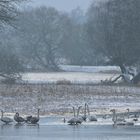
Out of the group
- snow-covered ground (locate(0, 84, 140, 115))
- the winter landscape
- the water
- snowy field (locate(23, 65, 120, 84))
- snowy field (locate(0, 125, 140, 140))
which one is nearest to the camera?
snowy field (locate(0, 125, 140, 140))

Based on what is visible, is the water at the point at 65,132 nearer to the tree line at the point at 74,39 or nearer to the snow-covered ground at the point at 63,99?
the tree line at the point at 74,39

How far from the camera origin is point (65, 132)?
3334 cm

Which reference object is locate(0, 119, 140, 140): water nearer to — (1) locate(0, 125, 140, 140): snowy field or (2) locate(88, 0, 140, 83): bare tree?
(1) locate(0, 125, 140, 140): snowy field

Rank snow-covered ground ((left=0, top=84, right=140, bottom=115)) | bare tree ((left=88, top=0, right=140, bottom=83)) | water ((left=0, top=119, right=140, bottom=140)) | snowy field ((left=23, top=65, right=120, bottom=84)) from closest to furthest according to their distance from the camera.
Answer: water ((left=0, top=119, right=140, bottom=140)), snow-covered ground ((left=0, top=84, right=140, bottom=115)), bare tree ((left=88, top=0, right=140, bottom=83)), snowy field ((left=23, top=65, right=120, bottom=84))

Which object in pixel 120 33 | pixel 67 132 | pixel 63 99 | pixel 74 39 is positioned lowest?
pixel 67 132

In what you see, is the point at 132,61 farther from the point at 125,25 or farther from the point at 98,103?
the point at 98,103

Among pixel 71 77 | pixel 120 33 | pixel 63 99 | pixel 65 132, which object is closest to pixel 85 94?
pixel 63 99

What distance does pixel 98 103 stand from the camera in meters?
50.9

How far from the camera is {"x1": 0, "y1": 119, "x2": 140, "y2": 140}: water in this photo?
30.9m

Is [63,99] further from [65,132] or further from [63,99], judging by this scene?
[65,132]

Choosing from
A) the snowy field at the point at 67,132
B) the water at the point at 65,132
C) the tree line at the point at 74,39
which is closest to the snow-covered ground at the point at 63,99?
the tree line at the point at 74,39

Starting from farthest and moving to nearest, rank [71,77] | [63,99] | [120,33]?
[71,77] < [120,33] < [63,99]

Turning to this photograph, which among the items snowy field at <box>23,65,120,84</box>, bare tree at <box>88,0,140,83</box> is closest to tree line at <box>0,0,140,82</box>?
bare tree at <box>88,0,140,83</box>

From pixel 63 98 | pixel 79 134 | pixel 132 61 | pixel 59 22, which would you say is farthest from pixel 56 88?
pixel 59 22
